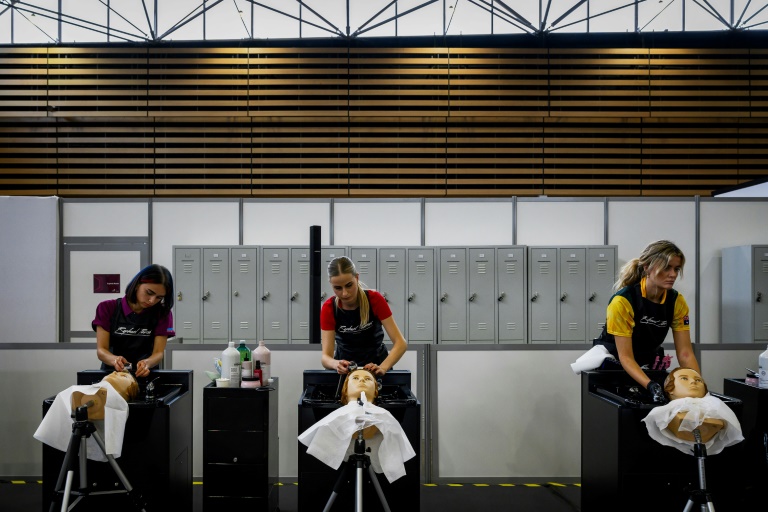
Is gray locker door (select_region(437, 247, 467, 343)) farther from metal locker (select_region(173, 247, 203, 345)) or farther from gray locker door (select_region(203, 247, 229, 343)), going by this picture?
metal locker (select_region(173, 247, 203, 345))

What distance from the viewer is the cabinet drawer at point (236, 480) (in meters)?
3.15

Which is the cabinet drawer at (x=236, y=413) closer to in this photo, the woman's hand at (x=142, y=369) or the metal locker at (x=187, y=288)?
the woman's hand at (x=142, y=369)

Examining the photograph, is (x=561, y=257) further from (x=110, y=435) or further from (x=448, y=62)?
(x=110, y=435)

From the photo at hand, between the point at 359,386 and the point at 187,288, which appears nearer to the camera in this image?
the point at 359,386

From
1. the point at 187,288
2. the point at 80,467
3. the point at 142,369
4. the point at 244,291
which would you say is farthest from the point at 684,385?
the point at 187,288

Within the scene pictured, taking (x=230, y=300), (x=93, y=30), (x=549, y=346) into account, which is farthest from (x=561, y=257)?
(x=93, y=30)

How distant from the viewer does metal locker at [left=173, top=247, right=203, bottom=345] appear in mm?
5430

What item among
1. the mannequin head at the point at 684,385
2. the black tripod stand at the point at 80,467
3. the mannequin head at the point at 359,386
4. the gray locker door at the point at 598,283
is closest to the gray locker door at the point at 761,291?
the gray locker door at the point at 598,283

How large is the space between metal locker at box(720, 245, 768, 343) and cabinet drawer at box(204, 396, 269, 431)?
494 centimetres

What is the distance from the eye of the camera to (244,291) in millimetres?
5461

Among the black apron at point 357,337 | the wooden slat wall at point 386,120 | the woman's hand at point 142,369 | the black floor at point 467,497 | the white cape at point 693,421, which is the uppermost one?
the wooden slat wall at point 386,120

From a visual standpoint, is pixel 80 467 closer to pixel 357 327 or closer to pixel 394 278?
pixel 357 327

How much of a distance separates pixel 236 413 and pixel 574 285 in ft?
11.9

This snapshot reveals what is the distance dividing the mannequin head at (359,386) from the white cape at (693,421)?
52.2 inches
